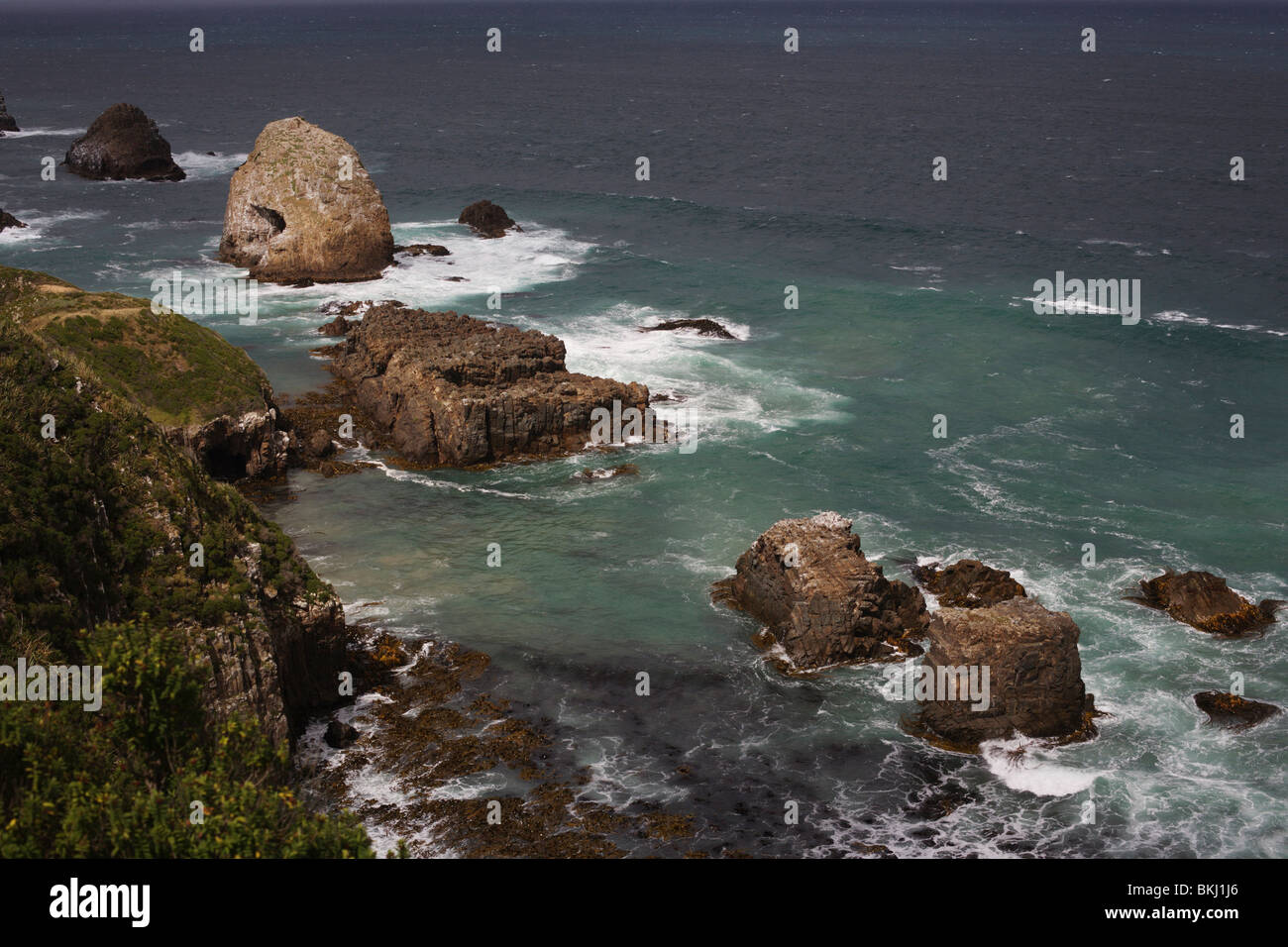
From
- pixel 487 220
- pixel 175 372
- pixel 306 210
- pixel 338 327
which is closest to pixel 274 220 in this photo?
pixel 306 210

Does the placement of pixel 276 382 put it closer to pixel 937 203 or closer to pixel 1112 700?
pixel 1112 700

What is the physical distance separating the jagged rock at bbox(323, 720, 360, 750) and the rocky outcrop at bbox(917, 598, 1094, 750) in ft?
59.3

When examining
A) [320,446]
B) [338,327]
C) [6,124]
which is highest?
[6,124]

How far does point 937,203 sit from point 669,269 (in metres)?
37.8

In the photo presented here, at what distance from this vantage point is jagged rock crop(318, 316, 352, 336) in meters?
72.5

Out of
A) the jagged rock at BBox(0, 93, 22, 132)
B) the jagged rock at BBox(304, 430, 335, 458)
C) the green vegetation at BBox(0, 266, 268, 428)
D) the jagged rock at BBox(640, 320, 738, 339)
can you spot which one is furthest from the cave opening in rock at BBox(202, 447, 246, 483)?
the jagged rock at BBox(0, 93, 22, 132)

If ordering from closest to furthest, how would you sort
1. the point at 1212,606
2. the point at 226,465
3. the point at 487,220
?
the point at 1212,606 < the point at 226,465 < the point at 487,220

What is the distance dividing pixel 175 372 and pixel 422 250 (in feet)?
130

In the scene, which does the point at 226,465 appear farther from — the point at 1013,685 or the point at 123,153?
the point at 123,153

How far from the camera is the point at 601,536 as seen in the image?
2003 inches

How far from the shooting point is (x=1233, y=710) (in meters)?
38.7

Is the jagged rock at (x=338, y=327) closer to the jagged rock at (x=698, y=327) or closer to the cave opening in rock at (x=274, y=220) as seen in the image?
the cave opening in rock at (x=274, y=220)

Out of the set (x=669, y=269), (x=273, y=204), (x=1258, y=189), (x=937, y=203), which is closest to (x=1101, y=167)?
(x=1258, y=189)

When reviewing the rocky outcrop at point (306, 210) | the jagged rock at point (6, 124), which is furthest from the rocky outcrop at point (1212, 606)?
the jagged rock at point (6, 124)
